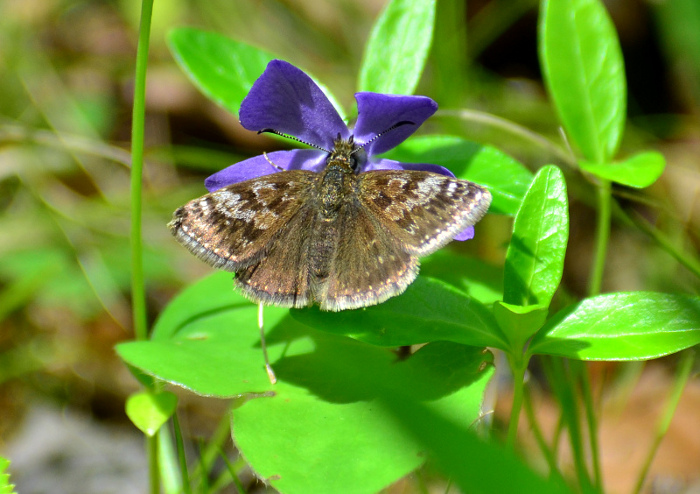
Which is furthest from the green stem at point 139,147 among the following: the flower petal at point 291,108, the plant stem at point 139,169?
the flower petal at point 291,108

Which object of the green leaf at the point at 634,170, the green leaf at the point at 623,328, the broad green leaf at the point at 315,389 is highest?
the green leaf at the point at 634,170

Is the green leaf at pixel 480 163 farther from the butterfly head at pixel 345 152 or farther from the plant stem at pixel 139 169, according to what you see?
the plant stem at pixel 139 169

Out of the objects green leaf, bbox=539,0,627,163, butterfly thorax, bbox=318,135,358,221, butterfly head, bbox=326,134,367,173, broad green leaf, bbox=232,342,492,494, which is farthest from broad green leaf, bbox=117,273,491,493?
green leaf, bbox=539,0,627,163

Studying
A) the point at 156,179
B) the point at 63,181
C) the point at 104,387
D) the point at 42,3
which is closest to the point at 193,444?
the point at 104,387

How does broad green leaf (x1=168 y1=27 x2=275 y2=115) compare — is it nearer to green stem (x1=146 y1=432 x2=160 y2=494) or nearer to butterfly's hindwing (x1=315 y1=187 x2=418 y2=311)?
butterfly's hindwing (x1=315 y1=187 x2=418 y2=311)

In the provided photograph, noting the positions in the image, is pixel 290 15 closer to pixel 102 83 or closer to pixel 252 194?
pixel 102 83
